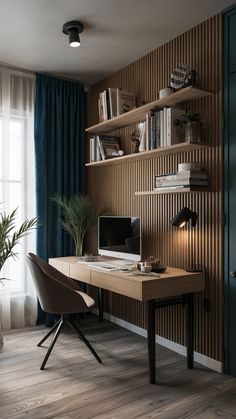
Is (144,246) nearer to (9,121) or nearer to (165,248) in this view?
(165,248)

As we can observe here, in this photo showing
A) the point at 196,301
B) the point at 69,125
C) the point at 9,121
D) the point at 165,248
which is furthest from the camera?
the point at 69,125

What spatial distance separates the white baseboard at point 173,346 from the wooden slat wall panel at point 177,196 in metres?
0.04

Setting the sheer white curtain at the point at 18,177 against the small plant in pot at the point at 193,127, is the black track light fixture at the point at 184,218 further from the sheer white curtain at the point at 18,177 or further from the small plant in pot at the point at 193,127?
the sheer white curtain at the point at 18,177

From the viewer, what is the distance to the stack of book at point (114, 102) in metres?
3.33

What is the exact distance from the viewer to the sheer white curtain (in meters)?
3.60

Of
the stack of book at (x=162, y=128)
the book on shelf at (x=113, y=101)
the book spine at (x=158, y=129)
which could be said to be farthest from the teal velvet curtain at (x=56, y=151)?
the book spine at (x=158, y=129)

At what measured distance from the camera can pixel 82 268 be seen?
10.4 ft

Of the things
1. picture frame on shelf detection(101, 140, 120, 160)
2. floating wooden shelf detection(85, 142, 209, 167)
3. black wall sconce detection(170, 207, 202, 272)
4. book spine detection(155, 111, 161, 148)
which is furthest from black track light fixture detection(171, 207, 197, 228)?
picture frame on shelf detection(101, 140, 120, 160)

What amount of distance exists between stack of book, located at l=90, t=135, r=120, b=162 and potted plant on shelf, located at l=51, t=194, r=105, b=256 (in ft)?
1.69

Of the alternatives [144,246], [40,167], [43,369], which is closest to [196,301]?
[144,246]

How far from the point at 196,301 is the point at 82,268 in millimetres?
1028

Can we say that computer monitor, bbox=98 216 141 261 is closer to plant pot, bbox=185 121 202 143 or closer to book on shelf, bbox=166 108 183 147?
book on shelf, bbox=166 108 183 147

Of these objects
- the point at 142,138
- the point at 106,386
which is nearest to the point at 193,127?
the point at 142,138

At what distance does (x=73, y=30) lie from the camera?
2.80 metres
